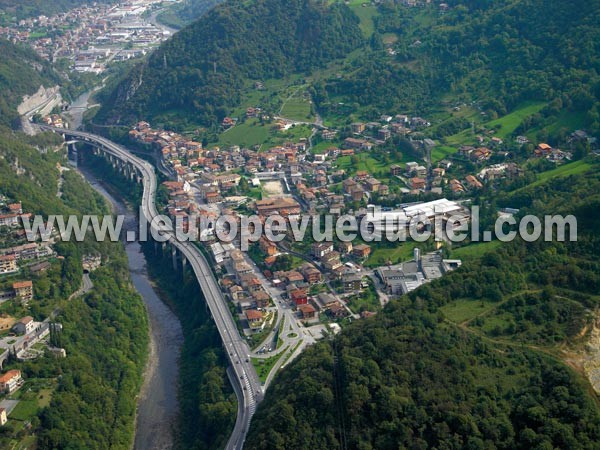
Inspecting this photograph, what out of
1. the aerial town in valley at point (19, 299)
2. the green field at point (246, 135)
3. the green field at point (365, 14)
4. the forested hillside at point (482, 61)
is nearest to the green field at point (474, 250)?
the forested hillside at point (482, 61)

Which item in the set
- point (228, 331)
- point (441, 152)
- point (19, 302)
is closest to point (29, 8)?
point (441, 152)

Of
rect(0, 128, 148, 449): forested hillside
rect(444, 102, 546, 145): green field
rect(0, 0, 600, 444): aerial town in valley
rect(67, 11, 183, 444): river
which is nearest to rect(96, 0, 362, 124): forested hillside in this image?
rect(0, 0, 600, 444): aerial town in valley

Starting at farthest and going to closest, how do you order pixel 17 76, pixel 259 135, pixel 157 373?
pixel 17 76 < pixel 259 135 < pixel 157 373

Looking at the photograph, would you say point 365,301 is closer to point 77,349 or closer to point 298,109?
point 77,349

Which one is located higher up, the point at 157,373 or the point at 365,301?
the point at 365,301

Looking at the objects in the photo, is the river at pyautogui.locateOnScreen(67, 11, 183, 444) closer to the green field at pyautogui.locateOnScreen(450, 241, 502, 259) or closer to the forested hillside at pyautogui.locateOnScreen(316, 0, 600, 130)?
the green field at pyautogui.locateOnScreen(450, 241, 502, 259)

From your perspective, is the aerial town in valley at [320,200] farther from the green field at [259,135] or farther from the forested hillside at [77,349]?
the forested hillside at [77,349]
